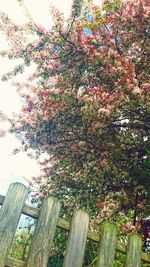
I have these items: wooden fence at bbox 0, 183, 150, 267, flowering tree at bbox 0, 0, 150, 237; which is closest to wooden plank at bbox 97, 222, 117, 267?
wooden fence at bbox 0, 183, 150, 267

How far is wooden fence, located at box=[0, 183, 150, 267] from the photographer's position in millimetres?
1768

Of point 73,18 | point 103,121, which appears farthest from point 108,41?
point 103,121

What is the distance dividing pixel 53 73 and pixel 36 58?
1.83ft

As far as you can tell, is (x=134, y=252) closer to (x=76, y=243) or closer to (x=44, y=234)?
(x=76, y=243)

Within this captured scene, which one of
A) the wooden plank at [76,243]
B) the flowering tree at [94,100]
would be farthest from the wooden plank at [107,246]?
the flowering tree at [94,100]

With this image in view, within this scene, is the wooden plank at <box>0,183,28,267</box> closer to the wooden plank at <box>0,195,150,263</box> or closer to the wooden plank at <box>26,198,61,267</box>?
the wooden plank at <box>0,195,150,263</box>

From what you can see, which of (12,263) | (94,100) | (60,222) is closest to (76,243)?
(60,222)

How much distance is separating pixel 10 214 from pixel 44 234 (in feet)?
0.88

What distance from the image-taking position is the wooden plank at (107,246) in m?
1.96

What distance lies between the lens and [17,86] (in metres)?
8.95

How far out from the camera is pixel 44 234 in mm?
1855

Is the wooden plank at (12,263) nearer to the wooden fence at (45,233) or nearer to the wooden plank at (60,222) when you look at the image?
the wooden fence at (45,233)

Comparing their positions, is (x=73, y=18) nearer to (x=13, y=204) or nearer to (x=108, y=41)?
(x=108, y=41)

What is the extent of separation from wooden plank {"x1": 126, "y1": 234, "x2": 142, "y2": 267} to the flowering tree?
3442 millimetres
